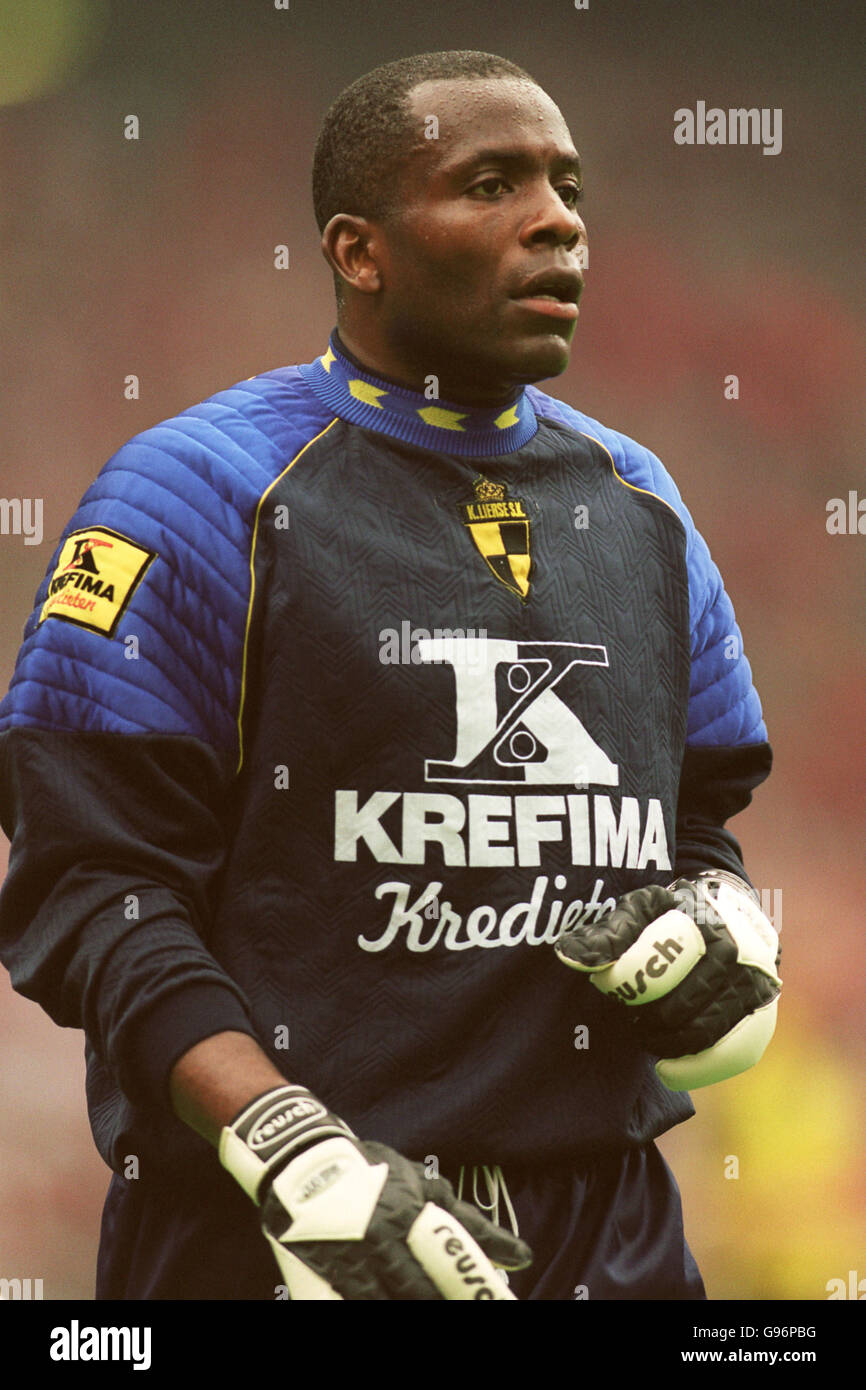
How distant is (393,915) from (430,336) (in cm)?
42

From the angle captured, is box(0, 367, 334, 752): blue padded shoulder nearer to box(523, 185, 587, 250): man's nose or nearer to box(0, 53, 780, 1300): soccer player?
box(0, 53, 780, 1300): soccer player

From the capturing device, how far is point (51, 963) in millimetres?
1207

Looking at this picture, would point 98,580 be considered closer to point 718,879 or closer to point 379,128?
point 379,128

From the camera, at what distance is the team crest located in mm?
1328

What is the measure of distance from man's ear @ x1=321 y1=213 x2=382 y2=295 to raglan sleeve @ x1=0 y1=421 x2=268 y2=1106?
0.61ft

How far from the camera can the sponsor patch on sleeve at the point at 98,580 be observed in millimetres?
1258

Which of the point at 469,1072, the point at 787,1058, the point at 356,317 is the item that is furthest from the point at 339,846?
the point at 787,1058

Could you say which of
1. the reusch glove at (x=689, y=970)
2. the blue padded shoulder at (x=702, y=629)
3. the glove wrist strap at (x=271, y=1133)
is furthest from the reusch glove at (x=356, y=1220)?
the blue padded shoulder at (x=702, y=629)

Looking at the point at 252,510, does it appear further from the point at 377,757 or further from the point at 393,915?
the point at 393,915

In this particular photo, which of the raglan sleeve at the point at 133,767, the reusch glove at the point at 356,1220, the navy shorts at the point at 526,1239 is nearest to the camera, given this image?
the reusch glove at the point at 356,1220

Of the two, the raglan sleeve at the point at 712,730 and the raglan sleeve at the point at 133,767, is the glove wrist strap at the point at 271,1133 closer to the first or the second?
the raglan sleeve at the point at 133,767

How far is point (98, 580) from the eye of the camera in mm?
1269

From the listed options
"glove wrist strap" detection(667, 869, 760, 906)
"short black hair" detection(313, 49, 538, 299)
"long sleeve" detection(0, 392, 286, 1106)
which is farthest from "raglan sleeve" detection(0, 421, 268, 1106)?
"glove wrist strap" detection(667, 869, 760, 906)

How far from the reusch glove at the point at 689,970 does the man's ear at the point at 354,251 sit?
0.49m
